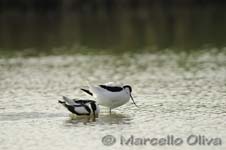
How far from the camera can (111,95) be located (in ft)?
43.0

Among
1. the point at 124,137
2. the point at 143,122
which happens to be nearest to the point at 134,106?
the point at 143,122

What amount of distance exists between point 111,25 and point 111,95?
19.7 metres

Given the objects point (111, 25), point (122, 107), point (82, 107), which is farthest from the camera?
point (111, 25)

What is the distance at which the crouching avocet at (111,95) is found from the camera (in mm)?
13109

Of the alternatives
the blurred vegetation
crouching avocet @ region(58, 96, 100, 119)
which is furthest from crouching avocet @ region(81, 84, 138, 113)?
the blurred vegetation

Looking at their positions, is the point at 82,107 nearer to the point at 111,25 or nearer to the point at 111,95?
the point at 111,95

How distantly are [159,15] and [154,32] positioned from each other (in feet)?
21.8

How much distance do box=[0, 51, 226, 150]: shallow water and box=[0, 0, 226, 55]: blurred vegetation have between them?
11.5 ft

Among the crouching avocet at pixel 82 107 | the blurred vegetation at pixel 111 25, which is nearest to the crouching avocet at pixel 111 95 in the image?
the crouching avocet at pixel 82 107

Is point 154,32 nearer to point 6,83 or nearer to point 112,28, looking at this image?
point 112,28

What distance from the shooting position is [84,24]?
33.9m

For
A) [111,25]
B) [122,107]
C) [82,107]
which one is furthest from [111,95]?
[111,25]

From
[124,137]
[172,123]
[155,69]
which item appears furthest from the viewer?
[155,69]

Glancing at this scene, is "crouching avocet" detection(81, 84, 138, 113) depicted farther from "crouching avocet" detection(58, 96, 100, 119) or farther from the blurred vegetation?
the blurred vegetation
